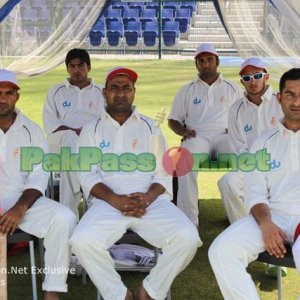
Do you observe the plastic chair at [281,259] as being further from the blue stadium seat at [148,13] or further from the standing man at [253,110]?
the blue stadium seat at [148,13]

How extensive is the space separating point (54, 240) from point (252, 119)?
7.06 feet

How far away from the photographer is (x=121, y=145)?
4145 mm

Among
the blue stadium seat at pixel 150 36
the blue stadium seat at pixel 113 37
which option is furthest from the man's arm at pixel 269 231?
the blue stadium seat at pixel 150 36

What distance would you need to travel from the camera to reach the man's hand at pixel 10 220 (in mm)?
3543

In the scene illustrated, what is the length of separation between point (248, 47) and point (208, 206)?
1750mm

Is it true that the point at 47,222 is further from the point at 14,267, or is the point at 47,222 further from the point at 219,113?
the point at 219,113

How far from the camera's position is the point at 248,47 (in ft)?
20.6

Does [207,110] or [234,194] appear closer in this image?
[234,194]

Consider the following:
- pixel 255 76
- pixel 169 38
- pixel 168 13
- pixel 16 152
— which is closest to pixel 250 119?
pixel 255 76

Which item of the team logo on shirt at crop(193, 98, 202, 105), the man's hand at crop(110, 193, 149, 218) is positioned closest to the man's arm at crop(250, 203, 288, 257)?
the man's hand at crop(110, 193, 149, 218)

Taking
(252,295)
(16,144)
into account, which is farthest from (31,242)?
(252,295)

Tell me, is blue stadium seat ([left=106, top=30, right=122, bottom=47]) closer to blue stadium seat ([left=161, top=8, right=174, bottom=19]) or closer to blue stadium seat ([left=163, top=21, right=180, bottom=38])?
blue stadium seat ([left=163, top=21, right=180, bottom=38])

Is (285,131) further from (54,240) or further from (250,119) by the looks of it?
(54,240)

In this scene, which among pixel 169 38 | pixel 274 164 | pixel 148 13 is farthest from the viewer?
pixel 148 13
